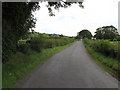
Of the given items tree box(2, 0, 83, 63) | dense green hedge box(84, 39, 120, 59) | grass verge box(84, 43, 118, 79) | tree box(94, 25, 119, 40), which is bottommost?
grass verge box(84, 43, 118, 79)

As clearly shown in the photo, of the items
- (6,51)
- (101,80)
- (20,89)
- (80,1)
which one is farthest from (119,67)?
A: (6,51)

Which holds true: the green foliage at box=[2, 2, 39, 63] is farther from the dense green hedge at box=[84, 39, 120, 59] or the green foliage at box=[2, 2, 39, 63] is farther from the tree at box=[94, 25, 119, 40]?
the tree at box=[94, 25, 119, 40]

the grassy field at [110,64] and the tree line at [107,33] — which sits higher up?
the tree line at [107,33]

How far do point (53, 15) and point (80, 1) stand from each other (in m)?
2.91

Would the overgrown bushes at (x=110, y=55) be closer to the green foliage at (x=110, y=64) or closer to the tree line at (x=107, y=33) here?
the green foliage at (x=110, y=64)

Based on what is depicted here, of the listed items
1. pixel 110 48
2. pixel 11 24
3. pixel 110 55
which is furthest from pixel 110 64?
pixel 11 24

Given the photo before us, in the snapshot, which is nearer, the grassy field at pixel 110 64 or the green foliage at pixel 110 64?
the grassy field at pixel 110 64

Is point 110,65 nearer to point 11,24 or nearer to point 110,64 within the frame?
point 110,64

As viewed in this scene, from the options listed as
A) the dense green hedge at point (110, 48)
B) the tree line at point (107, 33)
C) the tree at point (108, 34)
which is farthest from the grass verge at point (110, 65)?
the tree at point (108, 34)

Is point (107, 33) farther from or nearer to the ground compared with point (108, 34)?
farther from the ground

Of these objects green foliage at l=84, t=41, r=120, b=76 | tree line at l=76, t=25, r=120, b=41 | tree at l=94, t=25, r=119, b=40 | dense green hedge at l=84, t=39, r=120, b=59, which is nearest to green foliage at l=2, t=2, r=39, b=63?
green foliage at l=84, t=41, r=120, b=76

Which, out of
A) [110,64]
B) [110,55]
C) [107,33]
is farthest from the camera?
[107,33]

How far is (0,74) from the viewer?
477 cm

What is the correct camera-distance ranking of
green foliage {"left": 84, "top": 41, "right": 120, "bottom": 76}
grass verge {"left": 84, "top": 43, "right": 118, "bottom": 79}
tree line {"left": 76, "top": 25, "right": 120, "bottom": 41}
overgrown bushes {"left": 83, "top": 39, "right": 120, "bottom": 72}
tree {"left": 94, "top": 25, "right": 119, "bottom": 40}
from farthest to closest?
tree {"left": 94, "top": 25, "right": 119, "bottom": 40} < tree line {"left": 76, "top": 25, "right": 120, "bottom": 41} < overgrown bushes {"left": 83, "top": 39, "right": 120, "bottom": 72} < green foliage {"left": 84, "top": 41, "right": 120, "bottom": 76} < grass verge {"left": 84, "top": 43, "right": 118, "bottom": 79}
